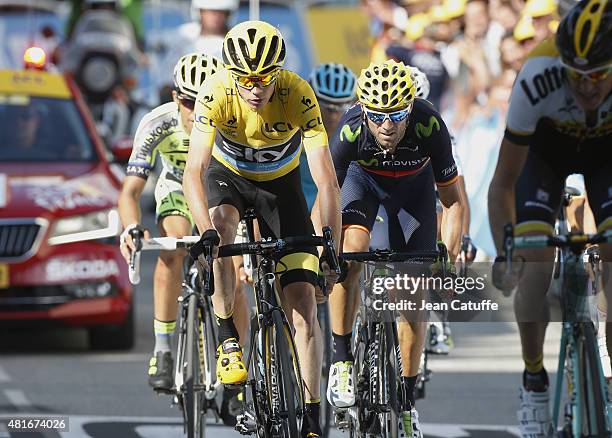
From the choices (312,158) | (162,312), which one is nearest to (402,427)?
(312,158)

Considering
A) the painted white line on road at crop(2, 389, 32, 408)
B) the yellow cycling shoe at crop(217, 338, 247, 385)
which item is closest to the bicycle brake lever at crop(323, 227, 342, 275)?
the yellow cycling shoe at crop(217, 338, 247, 385)

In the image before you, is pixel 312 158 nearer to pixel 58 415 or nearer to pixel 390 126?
pixel 390 126

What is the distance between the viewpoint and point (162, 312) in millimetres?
9617

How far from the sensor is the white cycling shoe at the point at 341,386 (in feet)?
27.8

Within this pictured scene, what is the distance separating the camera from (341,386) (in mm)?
8586

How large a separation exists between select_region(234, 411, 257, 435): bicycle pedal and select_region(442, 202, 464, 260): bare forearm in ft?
4.64

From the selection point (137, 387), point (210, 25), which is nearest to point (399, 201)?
point (137, 387)

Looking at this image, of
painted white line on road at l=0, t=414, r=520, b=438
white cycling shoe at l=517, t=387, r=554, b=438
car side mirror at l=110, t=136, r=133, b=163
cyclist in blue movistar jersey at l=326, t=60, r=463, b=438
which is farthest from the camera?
car side mirror at l=110, t=136, r=133, b=163

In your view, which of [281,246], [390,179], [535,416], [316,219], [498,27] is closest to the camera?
[535,416]

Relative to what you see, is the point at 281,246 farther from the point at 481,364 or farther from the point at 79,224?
the point at 481,364

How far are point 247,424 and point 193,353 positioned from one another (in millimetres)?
1099

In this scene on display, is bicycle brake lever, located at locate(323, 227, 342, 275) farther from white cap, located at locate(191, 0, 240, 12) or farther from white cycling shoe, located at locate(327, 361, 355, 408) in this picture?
white cap, located at locate(191, 0, 240, 12)

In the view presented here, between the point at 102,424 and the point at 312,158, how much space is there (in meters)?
2.85

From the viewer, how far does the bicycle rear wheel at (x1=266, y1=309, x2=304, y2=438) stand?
295 inches
